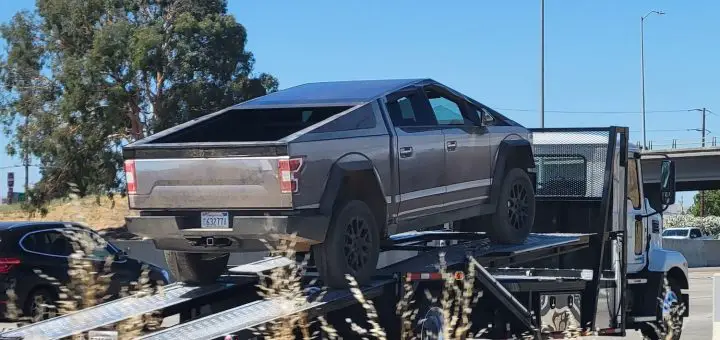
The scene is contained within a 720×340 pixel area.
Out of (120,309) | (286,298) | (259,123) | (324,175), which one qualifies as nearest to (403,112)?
(259,123)

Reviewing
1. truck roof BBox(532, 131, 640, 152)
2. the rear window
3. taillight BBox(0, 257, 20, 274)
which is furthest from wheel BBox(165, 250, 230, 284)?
taillight BBox(0, 257, 20, 274)

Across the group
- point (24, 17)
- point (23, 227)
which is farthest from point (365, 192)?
point (24, 17)

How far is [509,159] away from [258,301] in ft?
12.1

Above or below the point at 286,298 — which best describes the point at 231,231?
above

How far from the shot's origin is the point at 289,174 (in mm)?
A: 6945

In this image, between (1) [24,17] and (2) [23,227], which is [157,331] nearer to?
(2) [23,227]

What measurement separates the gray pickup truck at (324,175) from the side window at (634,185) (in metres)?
2.43

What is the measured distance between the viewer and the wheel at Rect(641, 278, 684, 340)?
36.4ft

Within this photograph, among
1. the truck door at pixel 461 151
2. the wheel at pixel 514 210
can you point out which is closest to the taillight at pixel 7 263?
the wheel at pixel 514 210

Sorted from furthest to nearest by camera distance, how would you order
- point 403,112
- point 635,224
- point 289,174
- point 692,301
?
point 692,301 → point 635,224 → point 403,112 → point 289,174

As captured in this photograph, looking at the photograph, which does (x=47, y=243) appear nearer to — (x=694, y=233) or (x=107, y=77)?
(x=107, y=77)

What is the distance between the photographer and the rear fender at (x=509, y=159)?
973 centimetres

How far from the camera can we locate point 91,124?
4500 cm

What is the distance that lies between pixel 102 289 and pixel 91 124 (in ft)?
138
